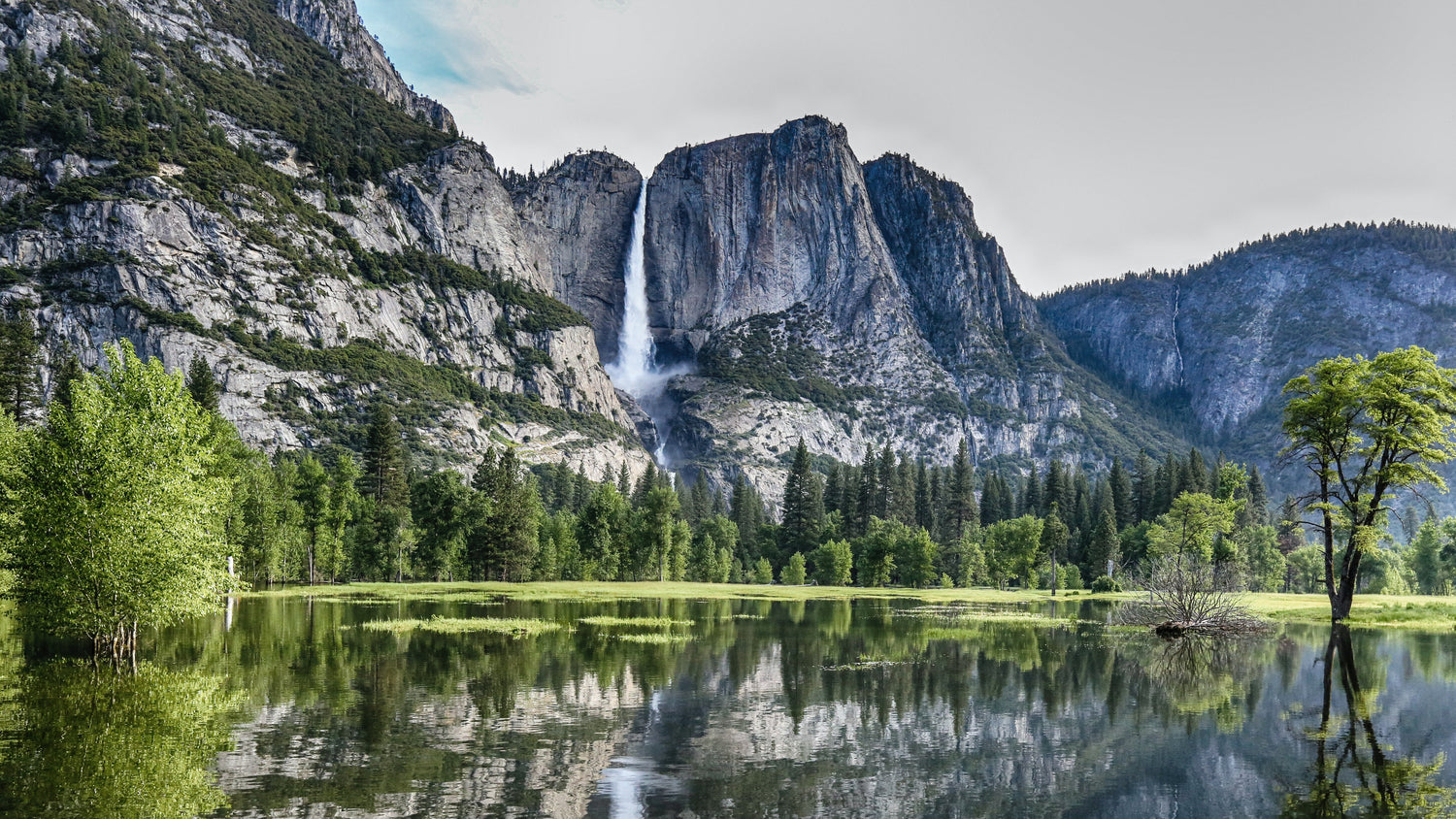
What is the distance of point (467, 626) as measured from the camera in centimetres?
5112

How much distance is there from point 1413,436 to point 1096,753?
4097 centimetres

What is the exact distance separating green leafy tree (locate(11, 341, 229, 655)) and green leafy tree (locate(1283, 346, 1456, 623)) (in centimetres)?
5346

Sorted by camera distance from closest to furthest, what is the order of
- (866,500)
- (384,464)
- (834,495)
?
(384,464)
(866,500)
(834,495)

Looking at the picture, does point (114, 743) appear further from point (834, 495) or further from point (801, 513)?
point (834, 495)

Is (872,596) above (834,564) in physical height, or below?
below

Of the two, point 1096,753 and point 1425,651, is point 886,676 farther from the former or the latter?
point 1425,651

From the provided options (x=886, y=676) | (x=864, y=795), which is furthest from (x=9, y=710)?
(x=886, y=676)

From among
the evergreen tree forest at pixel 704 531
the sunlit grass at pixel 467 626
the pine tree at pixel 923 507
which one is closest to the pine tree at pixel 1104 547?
the evergreen tree forest at pixel 704 531

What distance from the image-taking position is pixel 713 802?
18.1 metres

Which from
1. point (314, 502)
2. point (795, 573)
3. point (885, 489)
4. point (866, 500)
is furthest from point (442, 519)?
point (885, 489)

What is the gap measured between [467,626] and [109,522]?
908 inches

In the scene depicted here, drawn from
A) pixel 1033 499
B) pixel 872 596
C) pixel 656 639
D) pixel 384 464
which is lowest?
pixel 872 596

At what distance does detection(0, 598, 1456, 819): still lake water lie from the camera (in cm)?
1822

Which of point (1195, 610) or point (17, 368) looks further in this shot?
point (17, 368)
